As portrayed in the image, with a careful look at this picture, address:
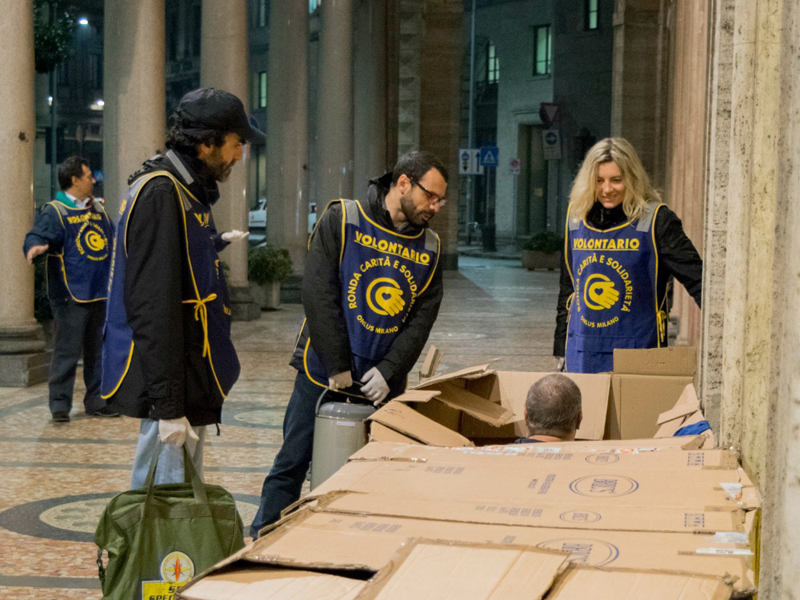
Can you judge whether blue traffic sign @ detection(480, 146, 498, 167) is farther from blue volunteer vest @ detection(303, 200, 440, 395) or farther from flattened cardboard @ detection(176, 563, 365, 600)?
flattened cardboard @ detection(176, 563, 365, 600)

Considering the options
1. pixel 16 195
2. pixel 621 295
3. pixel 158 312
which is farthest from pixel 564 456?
pixel 16 195

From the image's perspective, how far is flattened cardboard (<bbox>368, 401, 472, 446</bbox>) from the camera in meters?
3.20

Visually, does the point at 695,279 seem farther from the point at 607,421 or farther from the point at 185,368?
the point at 185,368

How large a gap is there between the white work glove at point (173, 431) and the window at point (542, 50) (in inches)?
1660

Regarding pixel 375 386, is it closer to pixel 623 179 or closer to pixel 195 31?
pixel 623 179

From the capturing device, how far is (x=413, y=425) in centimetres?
329

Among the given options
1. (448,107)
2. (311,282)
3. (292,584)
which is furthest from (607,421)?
(448,107)

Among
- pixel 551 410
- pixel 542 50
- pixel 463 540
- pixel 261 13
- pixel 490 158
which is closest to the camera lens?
pixel 463 540

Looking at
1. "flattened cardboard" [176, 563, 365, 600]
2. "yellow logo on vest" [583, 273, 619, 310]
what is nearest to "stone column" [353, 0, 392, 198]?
"yellow logo on vest" [583, 273, 619, 310]

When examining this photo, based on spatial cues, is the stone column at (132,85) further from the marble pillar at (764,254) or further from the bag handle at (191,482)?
the marble pillar at (764,254)

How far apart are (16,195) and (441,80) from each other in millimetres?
18686

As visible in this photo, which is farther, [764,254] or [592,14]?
[592,14]

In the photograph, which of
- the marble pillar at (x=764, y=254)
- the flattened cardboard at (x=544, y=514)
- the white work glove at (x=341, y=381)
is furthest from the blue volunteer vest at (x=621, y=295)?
the flattened cardboard at (x=544, y=514)

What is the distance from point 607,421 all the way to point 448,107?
78.5 feet
